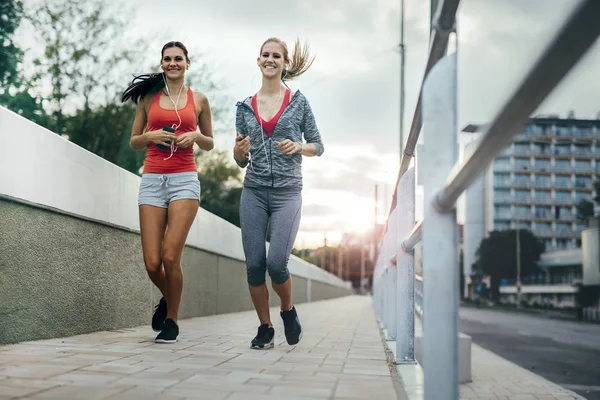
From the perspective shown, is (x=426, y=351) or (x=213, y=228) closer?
(x=426, y=351)

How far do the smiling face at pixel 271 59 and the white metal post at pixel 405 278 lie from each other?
1.29 m

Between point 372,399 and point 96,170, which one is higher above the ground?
point 96,170

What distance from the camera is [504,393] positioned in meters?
12.1

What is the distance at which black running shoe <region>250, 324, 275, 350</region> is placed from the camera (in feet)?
13.8

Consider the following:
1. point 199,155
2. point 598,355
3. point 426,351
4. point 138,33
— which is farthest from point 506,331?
point 426,351

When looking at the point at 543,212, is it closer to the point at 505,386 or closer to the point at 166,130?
the point at 505,386

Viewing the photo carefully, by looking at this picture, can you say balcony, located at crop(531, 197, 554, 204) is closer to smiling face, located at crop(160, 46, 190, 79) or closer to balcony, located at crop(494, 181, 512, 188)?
balcony, located at crop(494, 181, 512, 188)

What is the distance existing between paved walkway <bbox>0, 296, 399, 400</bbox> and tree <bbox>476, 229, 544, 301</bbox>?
9670 centimetres

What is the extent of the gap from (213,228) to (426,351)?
8.21 meters

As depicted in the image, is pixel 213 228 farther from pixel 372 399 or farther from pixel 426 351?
pixel 426 351

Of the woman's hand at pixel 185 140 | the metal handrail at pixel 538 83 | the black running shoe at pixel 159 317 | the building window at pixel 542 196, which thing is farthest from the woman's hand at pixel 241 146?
the building window at pixel 542 196

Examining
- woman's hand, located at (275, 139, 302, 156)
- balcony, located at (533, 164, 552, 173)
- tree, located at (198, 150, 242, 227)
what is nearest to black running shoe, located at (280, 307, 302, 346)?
woman's hand, located at (275, 139, 302, 156)

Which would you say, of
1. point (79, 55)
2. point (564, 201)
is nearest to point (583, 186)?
point (564, 201)

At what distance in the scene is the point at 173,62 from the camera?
445 centimetres
